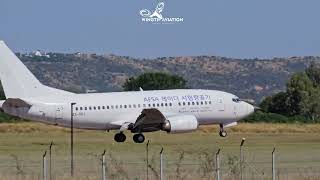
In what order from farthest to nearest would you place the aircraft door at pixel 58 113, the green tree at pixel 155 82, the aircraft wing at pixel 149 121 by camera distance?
the green tree at pixel 155 82, the aircraft wing at pixel 149 121, the aircraft door at pixel 58 113

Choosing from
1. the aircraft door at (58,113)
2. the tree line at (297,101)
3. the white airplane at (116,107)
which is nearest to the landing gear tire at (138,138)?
the white airplane at (116,107)

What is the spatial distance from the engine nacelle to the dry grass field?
91 centimetres

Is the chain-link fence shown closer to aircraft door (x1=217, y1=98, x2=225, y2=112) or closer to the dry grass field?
the dry grass field

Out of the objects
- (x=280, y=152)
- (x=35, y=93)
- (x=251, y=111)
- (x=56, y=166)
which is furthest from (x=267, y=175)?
(x=251, y=111)

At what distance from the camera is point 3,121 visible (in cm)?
9519

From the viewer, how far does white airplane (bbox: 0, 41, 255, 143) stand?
61.0m

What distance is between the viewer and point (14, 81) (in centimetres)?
6138

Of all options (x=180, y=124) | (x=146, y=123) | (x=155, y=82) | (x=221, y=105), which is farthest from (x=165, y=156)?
(x=155, y=82)

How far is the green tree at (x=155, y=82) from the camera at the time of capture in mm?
158125

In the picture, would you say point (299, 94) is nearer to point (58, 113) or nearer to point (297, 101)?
point (297, 101)

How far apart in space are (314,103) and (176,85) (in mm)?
22378

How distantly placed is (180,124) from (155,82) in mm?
97875

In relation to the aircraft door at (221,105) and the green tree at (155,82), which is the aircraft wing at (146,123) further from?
the green tree at (155,82)

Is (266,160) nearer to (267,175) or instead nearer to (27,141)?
(267,175)
